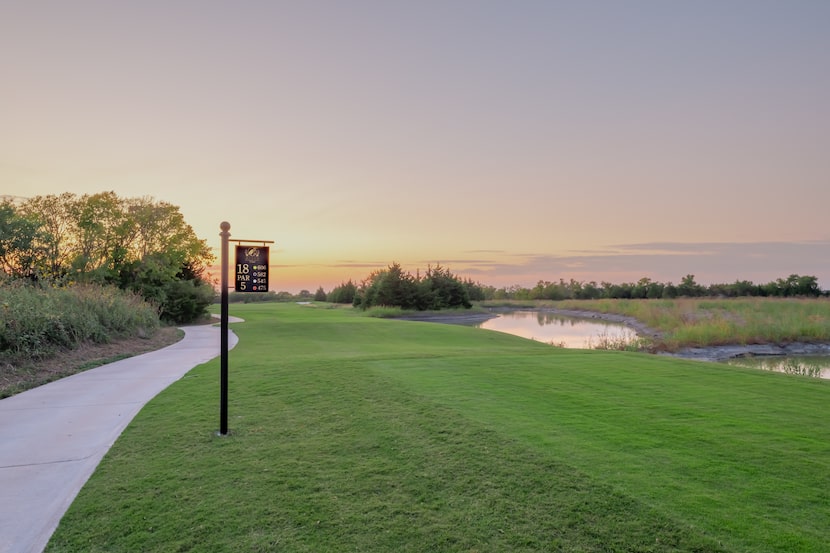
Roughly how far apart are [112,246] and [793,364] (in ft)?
111

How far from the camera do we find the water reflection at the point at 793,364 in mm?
13531

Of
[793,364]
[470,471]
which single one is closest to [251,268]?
[470,471]

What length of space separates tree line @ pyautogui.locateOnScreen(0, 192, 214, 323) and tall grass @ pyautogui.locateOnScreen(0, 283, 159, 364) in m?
9.86

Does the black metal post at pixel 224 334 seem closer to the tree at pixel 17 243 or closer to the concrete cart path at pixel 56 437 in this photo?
the concrete cart path at pixel 56 437

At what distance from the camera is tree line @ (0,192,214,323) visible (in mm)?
24109

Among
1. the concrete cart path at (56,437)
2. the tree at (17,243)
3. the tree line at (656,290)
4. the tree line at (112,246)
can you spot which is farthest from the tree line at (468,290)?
the concrete cart path at (56,437)

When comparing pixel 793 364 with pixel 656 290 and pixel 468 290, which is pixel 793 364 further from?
pixel 656 290

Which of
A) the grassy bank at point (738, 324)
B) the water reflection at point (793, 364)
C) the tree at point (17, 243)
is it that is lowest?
the water reflection at point (793, 364)

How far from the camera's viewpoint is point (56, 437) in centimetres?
543

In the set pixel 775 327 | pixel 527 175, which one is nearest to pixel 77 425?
pixel 527 175

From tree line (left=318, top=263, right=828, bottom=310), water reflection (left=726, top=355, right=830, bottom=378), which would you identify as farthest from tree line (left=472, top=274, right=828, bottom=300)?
water reflection (left=726, top=355, right=830, bottom=378)

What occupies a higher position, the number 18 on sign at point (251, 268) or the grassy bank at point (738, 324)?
the number 18 on sign at point (251, 268)

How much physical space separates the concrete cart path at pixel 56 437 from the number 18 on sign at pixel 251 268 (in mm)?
2367

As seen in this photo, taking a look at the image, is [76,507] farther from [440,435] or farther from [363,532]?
Answer: [440,435]
